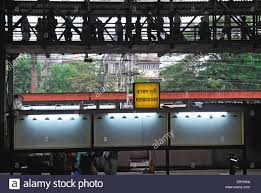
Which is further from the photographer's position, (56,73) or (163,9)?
(56,73)

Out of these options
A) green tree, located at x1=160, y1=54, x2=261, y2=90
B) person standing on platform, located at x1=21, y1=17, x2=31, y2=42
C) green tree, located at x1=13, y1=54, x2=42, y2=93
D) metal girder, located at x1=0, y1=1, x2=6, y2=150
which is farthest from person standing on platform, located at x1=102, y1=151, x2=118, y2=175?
green tree, located at x1=13, y1=54, x2=42, y2=93

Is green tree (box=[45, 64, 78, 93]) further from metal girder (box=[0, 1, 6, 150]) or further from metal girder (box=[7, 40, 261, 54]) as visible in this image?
metal girder (box=[0, 1, 6, 150])

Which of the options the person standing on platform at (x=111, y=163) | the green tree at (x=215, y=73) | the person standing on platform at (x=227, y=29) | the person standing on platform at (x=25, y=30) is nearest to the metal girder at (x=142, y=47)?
the person standing on platform at (x=25, y=30)

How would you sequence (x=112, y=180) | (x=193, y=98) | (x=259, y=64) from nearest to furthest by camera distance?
(x=112, y=180), (x=193, y=98), (x=259, y=64)

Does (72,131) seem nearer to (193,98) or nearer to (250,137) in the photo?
(250,137)

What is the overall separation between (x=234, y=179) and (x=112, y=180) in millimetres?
2247

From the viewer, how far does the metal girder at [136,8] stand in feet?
60.8

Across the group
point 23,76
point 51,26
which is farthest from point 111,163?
point 23,76

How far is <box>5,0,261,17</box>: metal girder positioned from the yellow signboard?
266cm

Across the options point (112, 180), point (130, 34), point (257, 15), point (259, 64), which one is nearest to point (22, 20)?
point (130, 34)

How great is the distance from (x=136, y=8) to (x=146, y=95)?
10.5 ft

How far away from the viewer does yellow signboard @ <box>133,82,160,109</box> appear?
18688 millimetres

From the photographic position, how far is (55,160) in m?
15.3

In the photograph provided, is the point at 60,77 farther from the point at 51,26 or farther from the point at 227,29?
the point at 227,29
